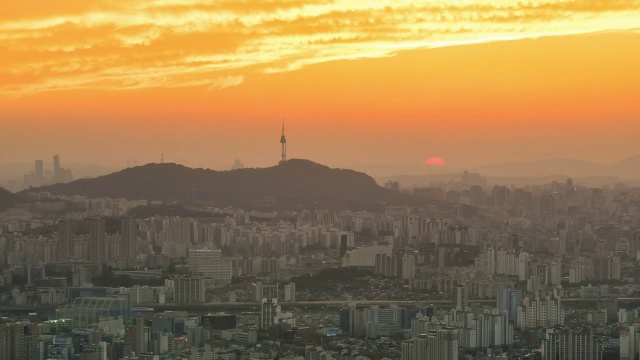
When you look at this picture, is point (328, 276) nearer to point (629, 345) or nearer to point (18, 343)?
point (629, 345)

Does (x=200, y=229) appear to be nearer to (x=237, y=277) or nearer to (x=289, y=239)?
(x=289, y=239)

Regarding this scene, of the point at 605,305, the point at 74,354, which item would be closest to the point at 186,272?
the point at 605,305

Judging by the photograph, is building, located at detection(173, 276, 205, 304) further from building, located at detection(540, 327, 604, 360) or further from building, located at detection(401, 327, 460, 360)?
building, located at detection(540, 327, 604, 360)

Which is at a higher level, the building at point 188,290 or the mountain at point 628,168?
the mountain at point 628,168

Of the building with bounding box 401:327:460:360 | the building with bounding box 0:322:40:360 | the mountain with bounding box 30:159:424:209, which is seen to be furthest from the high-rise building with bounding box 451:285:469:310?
the mountain with bounding box 30:159:424:209

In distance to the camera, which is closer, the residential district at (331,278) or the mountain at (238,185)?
the residential district at (331,278)

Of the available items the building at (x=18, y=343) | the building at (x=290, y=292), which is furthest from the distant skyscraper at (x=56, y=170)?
the building at (x=18, y=343)

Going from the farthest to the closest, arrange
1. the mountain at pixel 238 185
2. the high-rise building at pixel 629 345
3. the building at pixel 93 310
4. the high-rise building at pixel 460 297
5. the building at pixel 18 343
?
1. the mountain at pixel 238 185
2. the high-rise building at pixel 460 297
3. the building at pixel 93 310
4. the high-rise building at pixel 629 345
5. the building at pixel 18 343

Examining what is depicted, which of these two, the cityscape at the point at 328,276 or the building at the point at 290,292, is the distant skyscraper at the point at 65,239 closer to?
the cityscape at the point at 328,276
